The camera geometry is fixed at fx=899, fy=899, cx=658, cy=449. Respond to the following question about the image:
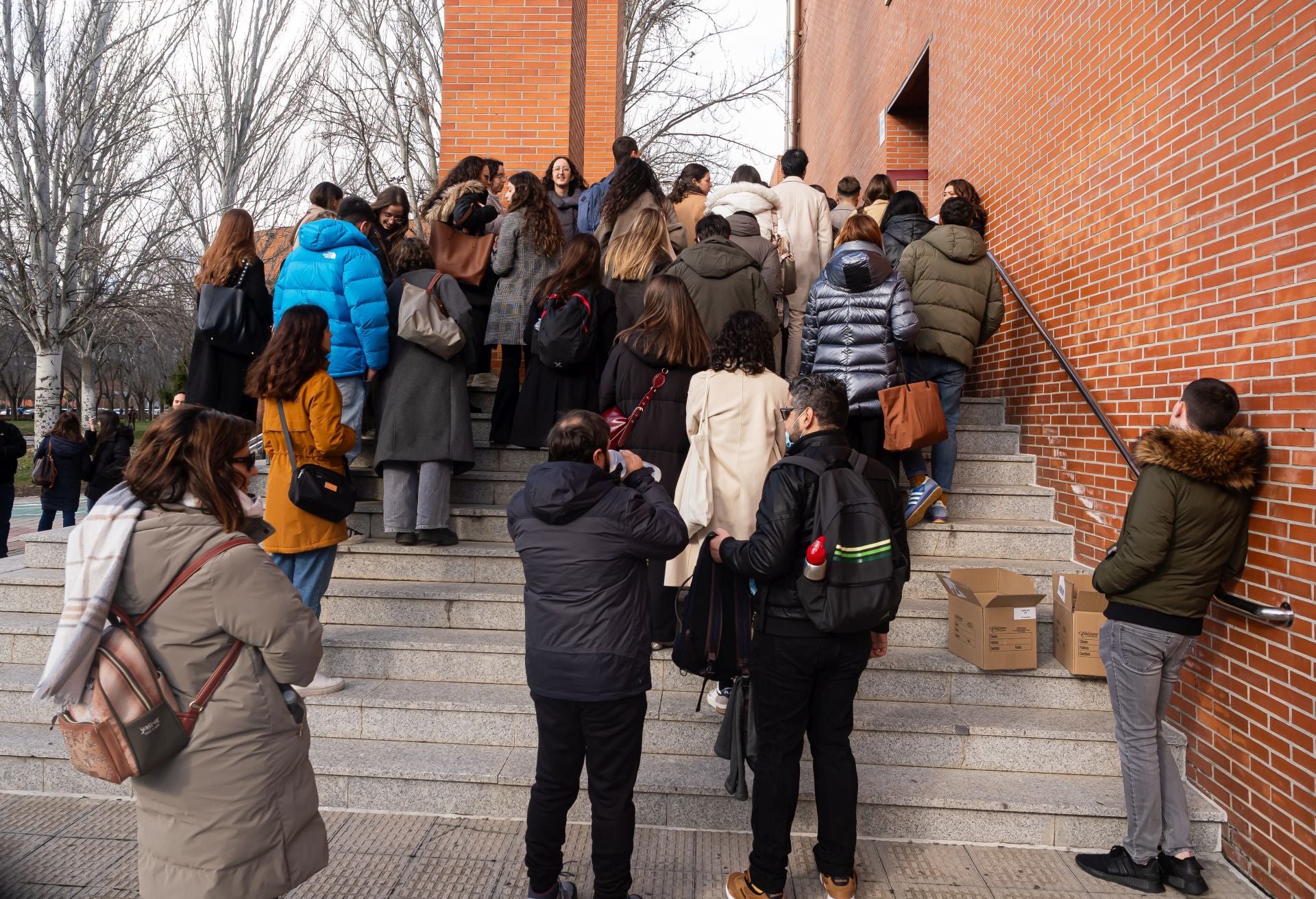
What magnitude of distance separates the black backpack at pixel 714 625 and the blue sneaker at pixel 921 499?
226 cm

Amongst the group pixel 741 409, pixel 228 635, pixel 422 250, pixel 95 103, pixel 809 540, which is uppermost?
pixel 95 103

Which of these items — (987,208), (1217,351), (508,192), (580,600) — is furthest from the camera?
(987,208)

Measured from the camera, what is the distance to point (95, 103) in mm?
15266

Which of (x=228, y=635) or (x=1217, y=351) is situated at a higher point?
(x=1217, y=351)

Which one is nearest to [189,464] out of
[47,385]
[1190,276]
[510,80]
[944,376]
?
[1190,276]

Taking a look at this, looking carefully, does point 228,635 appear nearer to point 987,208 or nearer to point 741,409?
point 741,409

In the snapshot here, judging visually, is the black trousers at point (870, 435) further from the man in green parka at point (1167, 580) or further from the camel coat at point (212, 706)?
the camel coat at point (212, 706)

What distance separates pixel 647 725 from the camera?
14.1 feet

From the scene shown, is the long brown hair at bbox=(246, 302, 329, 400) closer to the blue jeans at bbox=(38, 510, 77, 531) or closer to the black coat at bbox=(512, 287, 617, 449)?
the black coat at bbox=(512, 287, 617, 449)

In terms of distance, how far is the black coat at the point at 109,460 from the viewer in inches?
420

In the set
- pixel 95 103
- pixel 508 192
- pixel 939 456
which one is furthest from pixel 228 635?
pixel 95 103

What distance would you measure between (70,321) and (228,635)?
1690cm

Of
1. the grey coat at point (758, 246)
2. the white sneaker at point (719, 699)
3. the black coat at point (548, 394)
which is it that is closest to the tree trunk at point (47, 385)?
the black coat at point (548, 394)

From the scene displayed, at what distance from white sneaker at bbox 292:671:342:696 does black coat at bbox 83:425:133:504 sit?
752 centimetres
